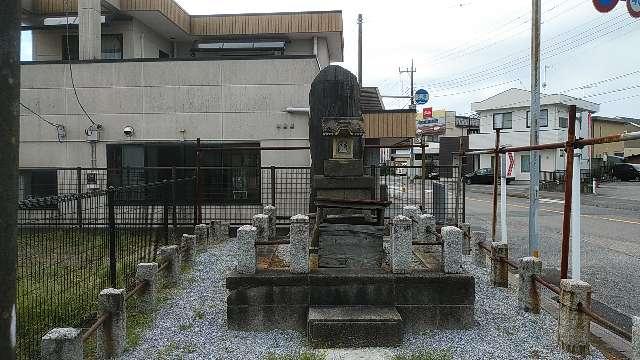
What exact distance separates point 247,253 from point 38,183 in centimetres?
1035

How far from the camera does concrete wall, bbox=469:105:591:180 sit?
36188 millimetres

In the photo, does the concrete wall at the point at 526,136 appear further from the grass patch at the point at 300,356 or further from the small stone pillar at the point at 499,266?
the grass patch at the point at 300,356

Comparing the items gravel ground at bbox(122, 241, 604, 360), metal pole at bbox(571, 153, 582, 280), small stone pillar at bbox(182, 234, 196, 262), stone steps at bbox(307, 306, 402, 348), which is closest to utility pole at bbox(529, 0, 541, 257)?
gravel ground at bbox(122, 241, 604, 360)

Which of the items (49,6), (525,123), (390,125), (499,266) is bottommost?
(499,266)

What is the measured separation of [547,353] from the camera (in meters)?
4.88

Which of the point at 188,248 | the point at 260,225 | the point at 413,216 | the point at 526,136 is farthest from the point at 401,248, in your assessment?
the point at 526,136

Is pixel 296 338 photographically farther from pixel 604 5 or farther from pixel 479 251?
pixel 604 5

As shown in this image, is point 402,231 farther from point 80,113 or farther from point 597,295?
point 80,113

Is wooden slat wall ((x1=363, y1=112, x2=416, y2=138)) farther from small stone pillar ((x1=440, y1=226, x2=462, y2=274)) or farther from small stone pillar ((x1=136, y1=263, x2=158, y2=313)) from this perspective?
small stone pillar ((x1=136, y1=263, x2=158, y2=313))

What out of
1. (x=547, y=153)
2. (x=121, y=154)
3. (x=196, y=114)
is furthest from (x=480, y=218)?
(x=547, y=153)

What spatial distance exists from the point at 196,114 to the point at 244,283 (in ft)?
27.2

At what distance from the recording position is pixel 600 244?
1202 centimetres

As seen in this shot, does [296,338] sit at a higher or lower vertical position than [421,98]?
lower

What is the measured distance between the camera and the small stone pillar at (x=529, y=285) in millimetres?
6199
